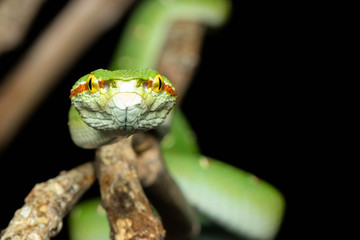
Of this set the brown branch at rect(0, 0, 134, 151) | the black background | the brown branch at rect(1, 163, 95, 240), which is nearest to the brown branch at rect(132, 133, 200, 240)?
the brown branch at rect(1, 163, 95, 240)

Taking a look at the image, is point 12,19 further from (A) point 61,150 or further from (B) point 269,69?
(B) point 269,69

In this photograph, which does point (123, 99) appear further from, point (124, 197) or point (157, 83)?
point (124, 197)

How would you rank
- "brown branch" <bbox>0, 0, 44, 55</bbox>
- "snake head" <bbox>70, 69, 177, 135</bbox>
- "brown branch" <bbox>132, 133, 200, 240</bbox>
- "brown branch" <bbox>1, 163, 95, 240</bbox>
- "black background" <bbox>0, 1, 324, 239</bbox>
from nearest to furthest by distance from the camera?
1. "snake head" <bbox>70, 69, 177, 135</bbox>
2. "brown branch" <bbox>1, 163, 95, 240</bbox>
3. "brown branch" <bbox>132, 133, 200, 240</bbox>
4. "brown branch" <bbox>0, 0, 44, 55</bbox>
5. "black background" <bbox>0, 1, 324, 239</bbox>

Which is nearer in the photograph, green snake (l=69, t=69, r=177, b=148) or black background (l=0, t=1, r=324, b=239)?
green snake (l=69, t=69, r=177, b=148)

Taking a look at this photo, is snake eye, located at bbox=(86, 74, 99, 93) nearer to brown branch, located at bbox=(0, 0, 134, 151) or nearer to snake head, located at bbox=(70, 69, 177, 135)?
snake head, located at bbox=(70, 69, 177, 135)

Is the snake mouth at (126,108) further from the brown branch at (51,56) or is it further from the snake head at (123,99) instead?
the brown branch at (51,56)

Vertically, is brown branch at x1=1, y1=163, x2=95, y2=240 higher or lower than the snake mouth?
lower

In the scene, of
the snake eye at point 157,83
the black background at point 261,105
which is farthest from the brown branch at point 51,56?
the black background at point 261,105

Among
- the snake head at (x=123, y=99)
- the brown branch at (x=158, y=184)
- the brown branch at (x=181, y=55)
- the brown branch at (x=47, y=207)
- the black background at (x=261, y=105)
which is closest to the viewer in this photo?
the snake head at (x=123, y=99)
